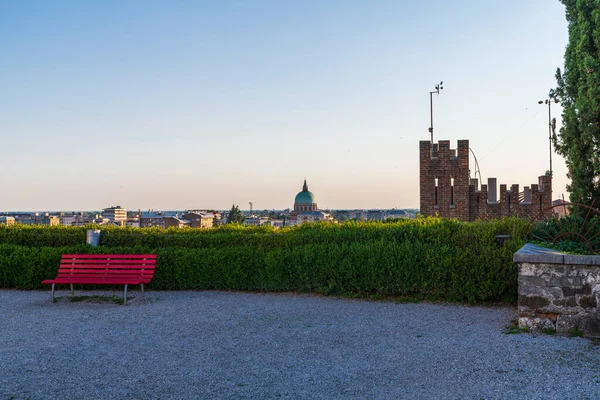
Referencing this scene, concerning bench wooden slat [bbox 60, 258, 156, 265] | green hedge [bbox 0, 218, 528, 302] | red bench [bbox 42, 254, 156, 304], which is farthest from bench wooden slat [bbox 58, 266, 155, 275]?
green hedge [bbox 0, 218, 528, 302]

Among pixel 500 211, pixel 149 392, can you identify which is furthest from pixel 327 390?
pixel 500 211

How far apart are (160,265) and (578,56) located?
909 centimetres

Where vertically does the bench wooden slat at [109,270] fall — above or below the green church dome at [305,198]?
below

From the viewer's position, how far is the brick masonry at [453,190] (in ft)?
56.6

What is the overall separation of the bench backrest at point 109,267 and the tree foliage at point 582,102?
8.27 m

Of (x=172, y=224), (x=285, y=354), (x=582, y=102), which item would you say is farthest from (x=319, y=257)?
(x=172, y=224)

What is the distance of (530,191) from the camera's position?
59.2 feet

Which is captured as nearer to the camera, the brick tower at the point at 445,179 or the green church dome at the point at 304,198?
the brick tower at the point at 445,179

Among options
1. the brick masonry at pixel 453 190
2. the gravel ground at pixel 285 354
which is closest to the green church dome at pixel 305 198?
the brick masonry at pixel 453 190

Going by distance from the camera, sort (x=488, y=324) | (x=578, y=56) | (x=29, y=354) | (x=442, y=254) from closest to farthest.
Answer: (x=29, y=354) → (x=488, y=324) → (x=442, y=254) → (x=578, y=56)

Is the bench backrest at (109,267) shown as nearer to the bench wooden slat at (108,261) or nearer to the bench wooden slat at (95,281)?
the bench wooden slat at (108,261)

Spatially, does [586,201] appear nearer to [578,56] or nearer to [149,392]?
[578,56]

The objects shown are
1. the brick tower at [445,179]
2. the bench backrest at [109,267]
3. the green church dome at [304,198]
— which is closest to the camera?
the bench backrest at [109,267]

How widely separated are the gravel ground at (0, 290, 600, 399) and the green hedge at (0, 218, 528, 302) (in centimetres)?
61
